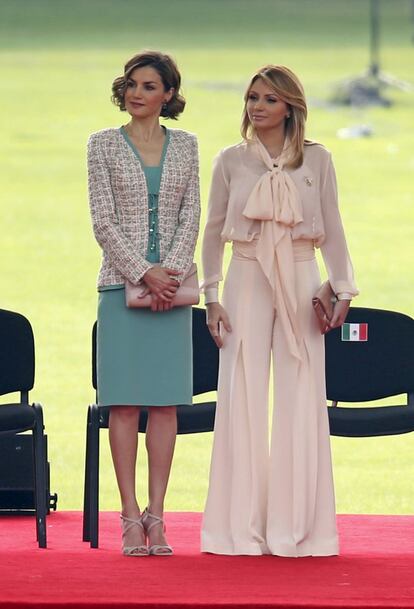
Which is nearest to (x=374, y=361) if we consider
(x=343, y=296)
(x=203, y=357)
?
(x=203, y=357)

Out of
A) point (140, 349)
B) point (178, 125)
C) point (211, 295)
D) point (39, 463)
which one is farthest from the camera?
point (178, 125)

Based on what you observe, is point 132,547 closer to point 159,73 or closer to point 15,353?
point 15,353

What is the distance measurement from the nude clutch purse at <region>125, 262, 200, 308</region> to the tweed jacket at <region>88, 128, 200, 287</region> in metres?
0.03

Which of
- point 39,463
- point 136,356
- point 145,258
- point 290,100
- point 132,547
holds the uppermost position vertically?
point 290,100

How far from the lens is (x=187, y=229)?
5.86 meters

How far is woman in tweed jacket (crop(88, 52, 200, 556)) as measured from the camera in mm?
5820

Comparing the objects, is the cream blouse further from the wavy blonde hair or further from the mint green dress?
the mint green dress

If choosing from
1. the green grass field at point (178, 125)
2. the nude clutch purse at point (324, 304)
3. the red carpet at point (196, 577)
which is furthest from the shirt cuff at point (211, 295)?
the green grass field at point (178, 125)

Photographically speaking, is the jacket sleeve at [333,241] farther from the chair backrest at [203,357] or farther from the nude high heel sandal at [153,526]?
the chair backrest at [203,357]

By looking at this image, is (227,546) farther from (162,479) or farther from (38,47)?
(38,47)

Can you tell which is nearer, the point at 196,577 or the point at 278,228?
the point at 196,577

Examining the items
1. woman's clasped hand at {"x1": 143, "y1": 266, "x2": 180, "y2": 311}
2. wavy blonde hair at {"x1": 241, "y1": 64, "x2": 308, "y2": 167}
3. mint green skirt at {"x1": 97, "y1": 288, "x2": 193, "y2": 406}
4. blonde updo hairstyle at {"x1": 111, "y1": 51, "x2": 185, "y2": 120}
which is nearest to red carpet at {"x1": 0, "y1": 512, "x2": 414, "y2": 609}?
mint green skirt at {"x1": 97, "y1": 288, "x2": 193, "y2": 406}

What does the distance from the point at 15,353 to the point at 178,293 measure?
1.05 m

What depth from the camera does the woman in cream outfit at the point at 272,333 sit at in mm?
5859
